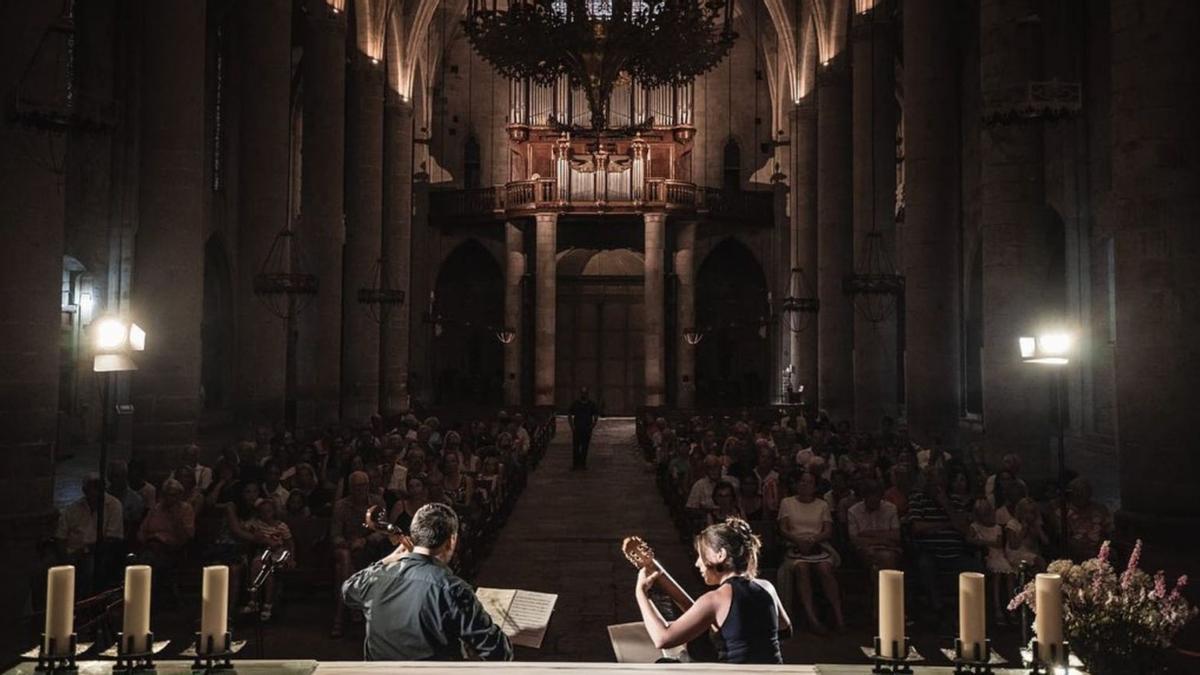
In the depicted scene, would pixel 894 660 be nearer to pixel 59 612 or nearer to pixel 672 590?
pixel 672 590

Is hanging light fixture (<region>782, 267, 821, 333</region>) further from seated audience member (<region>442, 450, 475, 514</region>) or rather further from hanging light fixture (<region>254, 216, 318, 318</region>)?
seated audience member (<region>442, 450, 475, 514</region>)

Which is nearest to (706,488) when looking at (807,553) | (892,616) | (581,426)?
(807,553)

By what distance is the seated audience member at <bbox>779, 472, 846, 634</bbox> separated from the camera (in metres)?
7.82

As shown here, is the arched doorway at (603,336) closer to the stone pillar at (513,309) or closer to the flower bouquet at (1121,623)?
the stone pillar at (513,309)

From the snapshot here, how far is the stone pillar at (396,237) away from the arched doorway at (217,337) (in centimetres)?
430

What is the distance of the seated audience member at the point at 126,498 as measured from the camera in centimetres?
891

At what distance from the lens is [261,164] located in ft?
55.4

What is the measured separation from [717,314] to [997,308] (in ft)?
80.1

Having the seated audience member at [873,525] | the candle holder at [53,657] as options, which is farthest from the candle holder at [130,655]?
the seated audience member at [873,525]

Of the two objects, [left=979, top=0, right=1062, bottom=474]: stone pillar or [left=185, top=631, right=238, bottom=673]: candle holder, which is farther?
[left=979, top=0, right=1062, bottom=474]: stone pillar

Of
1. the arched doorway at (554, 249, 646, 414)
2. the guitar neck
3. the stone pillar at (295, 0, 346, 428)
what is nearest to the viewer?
the guitar neck

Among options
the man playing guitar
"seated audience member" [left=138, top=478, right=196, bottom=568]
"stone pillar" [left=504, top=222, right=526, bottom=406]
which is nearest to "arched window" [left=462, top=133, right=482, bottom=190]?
"stone pillar" [left=504, top=222, right=526, bottom=406]

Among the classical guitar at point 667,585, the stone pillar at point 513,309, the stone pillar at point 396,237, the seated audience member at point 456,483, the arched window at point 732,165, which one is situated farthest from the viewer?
the arched window at point 732,165

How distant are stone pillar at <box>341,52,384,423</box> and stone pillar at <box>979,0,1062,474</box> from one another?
15.7 meters
